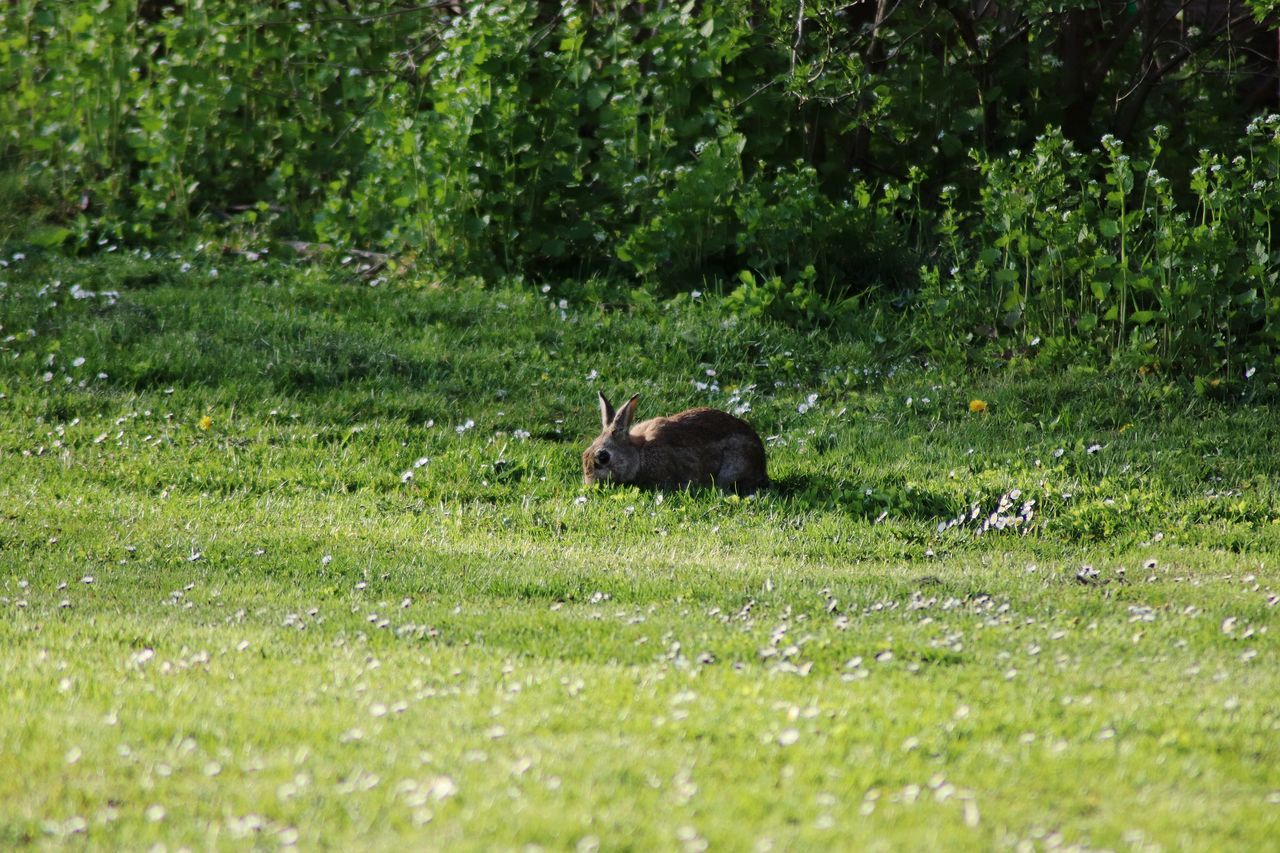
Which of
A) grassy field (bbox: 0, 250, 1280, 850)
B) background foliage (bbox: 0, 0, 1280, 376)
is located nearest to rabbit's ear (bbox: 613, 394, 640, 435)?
grassy field (bbox: 0, 250, 1280, 850)

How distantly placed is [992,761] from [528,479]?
5318mm

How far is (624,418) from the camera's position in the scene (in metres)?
9.11

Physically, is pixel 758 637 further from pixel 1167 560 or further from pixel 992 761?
pixel 1167 560

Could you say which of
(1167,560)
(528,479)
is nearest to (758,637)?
(1167,560)

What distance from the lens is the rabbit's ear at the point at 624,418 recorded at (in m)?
9.02

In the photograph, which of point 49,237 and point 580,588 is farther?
Answer: point 49,237

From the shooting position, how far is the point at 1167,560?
7.63m

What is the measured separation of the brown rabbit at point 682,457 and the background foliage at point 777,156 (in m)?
3.26

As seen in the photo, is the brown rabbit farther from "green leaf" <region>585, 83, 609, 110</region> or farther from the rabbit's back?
"green leaf" <region>585, 83, 609, 110</region>

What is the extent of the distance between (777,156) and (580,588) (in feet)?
24.5

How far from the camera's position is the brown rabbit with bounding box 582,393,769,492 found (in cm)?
905

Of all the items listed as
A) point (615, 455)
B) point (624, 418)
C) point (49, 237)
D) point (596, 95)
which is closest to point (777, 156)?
point (596, 95)

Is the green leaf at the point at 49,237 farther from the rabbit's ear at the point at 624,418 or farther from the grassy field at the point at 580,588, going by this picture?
the rabbit's ear at the point at 624,418

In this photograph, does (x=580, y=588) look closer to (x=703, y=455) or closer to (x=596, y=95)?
(x=703, y=455)
